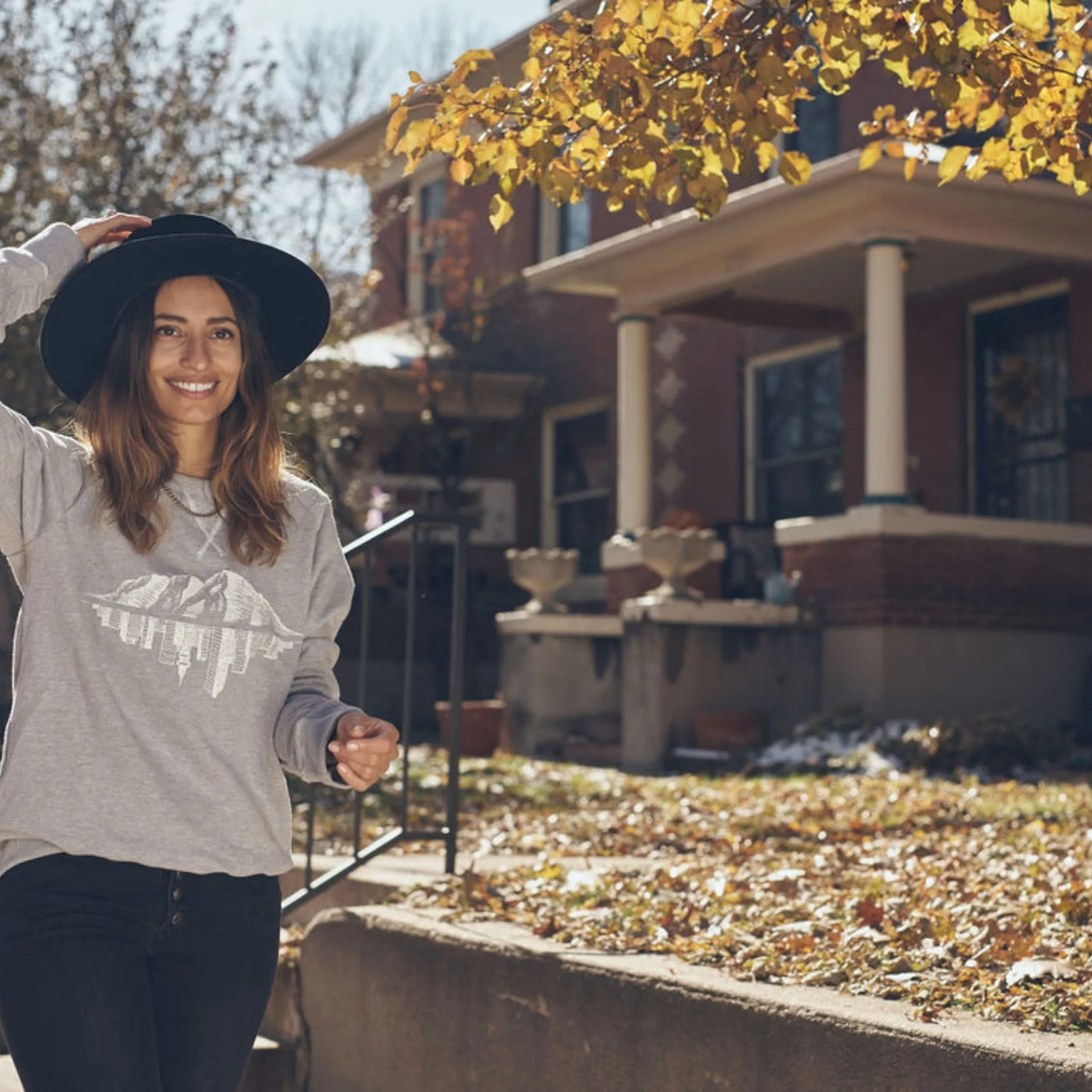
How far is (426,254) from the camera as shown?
21328mm

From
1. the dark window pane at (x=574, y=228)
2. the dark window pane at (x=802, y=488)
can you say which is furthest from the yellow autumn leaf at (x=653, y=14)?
the dark window pane at (x=574, y=228)

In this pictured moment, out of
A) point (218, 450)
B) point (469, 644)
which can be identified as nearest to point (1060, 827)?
point (218, 450)

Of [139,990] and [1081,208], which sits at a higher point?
[1081,208]

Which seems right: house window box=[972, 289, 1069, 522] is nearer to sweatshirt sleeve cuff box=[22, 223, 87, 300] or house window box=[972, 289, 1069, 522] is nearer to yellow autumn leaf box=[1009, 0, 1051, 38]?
yellow autumn leaf box=[1009, 0, 1051, 38]

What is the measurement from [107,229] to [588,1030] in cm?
225

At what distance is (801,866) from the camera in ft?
21.2

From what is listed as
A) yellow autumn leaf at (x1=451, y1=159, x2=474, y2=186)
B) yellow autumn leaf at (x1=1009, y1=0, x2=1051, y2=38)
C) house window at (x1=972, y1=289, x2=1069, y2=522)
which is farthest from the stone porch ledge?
yellow autumn leaf at (x1=1009, y1=0, x2=1051, y2=38)

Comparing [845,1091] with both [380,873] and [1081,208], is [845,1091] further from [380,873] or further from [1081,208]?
[1081,208]

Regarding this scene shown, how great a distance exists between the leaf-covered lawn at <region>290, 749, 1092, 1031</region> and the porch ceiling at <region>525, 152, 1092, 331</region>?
4597mm

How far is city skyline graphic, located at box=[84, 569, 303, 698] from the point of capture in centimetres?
280

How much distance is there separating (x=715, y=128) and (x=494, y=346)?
15718mm

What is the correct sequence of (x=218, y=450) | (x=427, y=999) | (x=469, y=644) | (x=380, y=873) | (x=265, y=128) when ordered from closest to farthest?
(x=218, y=450) < (x=427, y=999) < (x=380, y=873) < (x=265, y=128) < (x=469, y=644)

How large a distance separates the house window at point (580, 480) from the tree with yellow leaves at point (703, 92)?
14636 mm

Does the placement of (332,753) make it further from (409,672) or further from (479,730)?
(479,730)
